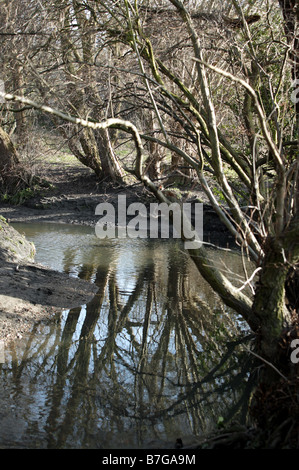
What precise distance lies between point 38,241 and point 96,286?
4.71 meters

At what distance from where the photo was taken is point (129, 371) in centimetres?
582

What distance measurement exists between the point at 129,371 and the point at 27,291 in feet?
8.46

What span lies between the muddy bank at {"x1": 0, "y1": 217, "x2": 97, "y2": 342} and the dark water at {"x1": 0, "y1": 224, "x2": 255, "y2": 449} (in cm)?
22

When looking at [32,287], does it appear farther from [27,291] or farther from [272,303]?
[272,303]

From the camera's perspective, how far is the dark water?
14.8 feet

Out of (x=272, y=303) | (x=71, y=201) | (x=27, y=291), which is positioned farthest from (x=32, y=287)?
(x=71, y=201)

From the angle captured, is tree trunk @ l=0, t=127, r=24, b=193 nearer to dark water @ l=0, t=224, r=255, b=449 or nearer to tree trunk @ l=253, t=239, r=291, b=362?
dark water @ l=0, t=224, r=255, b=449

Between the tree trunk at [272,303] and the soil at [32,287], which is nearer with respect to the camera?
the tree trunk at [272,303]

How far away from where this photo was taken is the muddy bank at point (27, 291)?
695 cm

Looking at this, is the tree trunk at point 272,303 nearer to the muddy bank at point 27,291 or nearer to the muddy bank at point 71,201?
the muddy bank at point 27,291

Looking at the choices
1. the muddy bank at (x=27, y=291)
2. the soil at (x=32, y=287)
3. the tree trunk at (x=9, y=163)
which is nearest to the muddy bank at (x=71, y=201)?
the soil at (x=32, y=287)

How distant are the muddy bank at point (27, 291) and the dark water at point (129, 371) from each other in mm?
215
